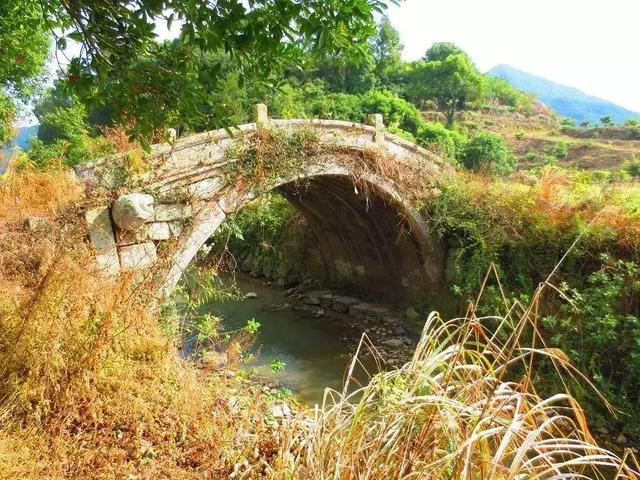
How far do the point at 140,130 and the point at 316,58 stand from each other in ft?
4.22

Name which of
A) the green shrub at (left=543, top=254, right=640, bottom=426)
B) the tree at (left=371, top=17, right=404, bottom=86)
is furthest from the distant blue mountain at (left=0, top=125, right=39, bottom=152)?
the tree at (left=371, top=17, right=404, bottom=86)

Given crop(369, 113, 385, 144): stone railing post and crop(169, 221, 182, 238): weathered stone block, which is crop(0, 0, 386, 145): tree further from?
crop(369, 113, 385, 144): stone railing post

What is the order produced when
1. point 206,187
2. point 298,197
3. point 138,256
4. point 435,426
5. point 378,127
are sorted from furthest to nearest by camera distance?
point 298,197 → point 378,127 → point 206,187 → point 138,256 → point 435,426

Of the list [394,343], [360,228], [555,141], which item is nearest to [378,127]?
[360,228]

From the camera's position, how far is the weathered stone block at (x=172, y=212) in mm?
5852

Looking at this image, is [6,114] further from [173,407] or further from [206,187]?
[173,407]

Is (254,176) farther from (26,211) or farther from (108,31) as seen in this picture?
(108,31)

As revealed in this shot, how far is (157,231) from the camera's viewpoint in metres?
5.84

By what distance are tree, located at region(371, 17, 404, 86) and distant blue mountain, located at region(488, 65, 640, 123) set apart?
59.8 feet

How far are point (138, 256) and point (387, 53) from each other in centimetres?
2799

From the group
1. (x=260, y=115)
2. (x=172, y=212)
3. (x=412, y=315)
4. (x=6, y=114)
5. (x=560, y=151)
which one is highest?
(x=560, y=151)

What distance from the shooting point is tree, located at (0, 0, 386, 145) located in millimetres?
2709

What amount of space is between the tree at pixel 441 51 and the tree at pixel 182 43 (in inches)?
1292

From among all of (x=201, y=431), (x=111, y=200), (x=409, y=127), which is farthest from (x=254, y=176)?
(x=409, y=127)
